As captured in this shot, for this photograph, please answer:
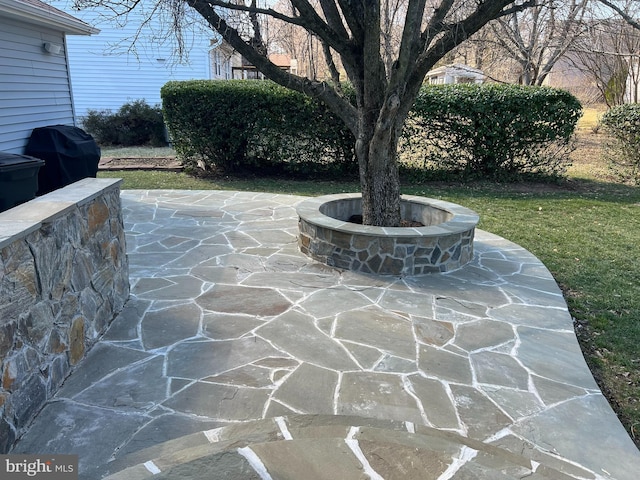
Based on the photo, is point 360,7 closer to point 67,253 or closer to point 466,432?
point 67,253

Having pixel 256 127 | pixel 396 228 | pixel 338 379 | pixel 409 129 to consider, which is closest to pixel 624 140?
pixel 409 129

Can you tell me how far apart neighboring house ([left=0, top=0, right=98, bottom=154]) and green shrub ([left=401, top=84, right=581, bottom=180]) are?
6.24m

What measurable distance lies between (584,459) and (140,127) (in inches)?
599

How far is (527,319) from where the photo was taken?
355 cm

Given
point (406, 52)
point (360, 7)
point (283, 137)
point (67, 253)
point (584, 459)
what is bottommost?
point (584, 459)

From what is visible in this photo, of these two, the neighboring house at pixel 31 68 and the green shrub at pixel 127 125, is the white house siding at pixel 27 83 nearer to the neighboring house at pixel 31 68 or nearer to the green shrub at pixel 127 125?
the neighboring house at pixel 31 68

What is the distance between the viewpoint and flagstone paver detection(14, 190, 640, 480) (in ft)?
6.32

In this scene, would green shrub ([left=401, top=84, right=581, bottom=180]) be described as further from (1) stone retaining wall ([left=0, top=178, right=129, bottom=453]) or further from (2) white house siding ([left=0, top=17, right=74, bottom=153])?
(1) stone retaining wall ([left=0, top=178, right=129, bottom=453])

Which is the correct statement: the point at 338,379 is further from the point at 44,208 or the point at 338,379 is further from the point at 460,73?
the point at 460,73

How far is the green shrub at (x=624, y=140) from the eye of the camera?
8656 mm

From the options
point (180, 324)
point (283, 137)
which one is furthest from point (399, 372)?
point (283, 137)

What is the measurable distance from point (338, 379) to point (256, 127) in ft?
23.4

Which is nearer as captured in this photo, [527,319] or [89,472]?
[89,472]

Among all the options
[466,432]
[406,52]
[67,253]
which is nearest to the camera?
[466,432]
